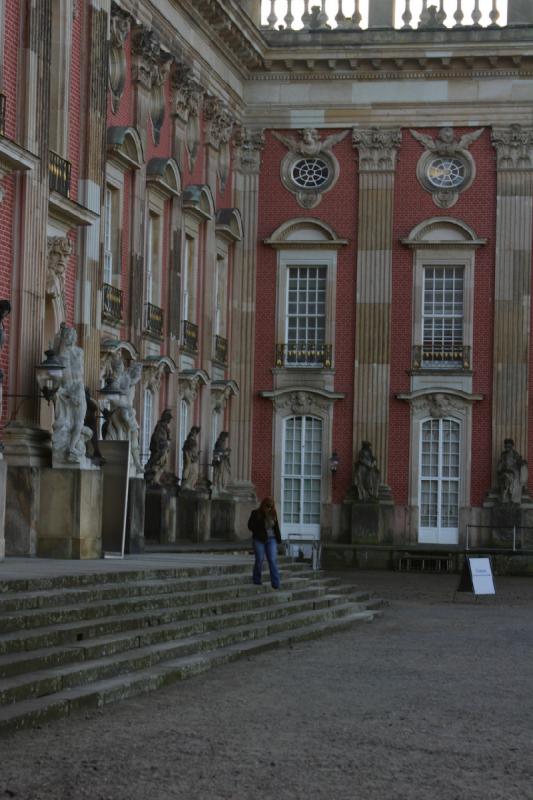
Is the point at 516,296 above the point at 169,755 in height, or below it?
above

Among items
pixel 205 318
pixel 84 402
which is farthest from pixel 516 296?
pixel 84 402

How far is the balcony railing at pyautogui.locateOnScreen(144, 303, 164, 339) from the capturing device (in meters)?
32.7

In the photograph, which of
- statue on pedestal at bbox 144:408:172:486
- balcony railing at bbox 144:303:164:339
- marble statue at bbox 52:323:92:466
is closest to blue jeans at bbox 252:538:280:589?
marble statue at bbox 52:323:92:466

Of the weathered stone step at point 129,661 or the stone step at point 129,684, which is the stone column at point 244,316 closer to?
the weathered stone step at point 129,661

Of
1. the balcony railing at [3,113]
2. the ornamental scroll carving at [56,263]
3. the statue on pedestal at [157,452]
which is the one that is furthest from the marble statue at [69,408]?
the statue on pedestal at [157,452]

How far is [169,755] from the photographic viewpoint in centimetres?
1071

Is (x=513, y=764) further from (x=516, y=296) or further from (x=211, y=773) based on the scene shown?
(x=516, y=296)

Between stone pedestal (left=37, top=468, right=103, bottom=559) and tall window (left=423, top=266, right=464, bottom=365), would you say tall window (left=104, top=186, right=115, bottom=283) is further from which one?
tall window (left=423, top=266, right=464, bottom=365)

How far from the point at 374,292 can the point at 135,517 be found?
1560cm

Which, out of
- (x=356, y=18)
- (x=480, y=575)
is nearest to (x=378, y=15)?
(x=356, y=18)

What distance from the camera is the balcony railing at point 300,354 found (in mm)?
Result: 39938

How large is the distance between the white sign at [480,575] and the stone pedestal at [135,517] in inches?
193

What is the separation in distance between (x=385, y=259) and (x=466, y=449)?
15.1ft

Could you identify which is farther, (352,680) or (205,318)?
(205,318)
